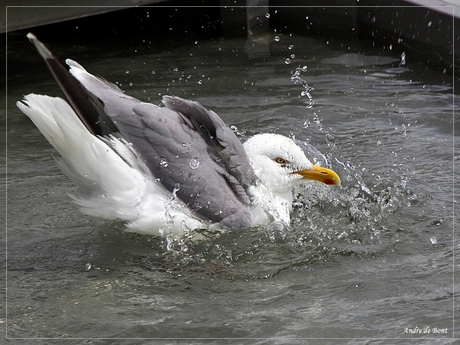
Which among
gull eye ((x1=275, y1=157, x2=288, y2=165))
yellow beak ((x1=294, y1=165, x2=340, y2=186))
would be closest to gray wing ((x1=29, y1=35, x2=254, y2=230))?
gull eye ((x1=275, y1=157, x2=288, y2=165))

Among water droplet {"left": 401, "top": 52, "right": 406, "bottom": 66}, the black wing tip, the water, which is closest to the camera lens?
the water

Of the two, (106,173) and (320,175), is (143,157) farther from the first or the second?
(320,175)

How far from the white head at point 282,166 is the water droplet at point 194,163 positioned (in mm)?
463

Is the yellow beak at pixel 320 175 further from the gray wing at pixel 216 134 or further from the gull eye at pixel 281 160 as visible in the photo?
the gray wing at pixel 216 134

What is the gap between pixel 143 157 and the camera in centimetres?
412

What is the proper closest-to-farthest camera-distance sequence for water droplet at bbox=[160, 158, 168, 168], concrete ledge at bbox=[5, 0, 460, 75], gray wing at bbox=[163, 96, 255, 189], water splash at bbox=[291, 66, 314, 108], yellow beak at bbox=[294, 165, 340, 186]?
water droplet at bbox=[160, 158, 168, 168]
gray wing at bbox=[163, 96, 255, 189]
yellow beak at bbox=[294, 165, 340, 186]
water splash at bbox=[291, 66, 314, 108]
concrete ledge at bbox=[5, 0, 460, 75]

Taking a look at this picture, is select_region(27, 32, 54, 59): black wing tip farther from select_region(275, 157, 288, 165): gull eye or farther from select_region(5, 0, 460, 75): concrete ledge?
select_region(5, 0, 460, 75): concrete ledge

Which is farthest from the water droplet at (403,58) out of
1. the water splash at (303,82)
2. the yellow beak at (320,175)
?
the yellow beak at (320,175)

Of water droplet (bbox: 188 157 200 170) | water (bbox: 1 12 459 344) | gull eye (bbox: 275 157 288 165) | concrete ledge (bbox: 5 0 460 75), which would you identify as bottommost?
water (bbox: 1 12 459 344)

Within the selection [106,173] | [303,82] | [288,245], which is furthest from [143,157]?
[303,82]

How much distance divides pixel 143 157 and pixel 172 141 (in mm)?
176

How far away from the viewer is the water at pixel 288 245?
3.60m

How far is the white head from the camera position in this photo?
14.6 feet

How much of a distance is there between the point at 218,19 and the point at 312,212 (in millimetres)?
4098
